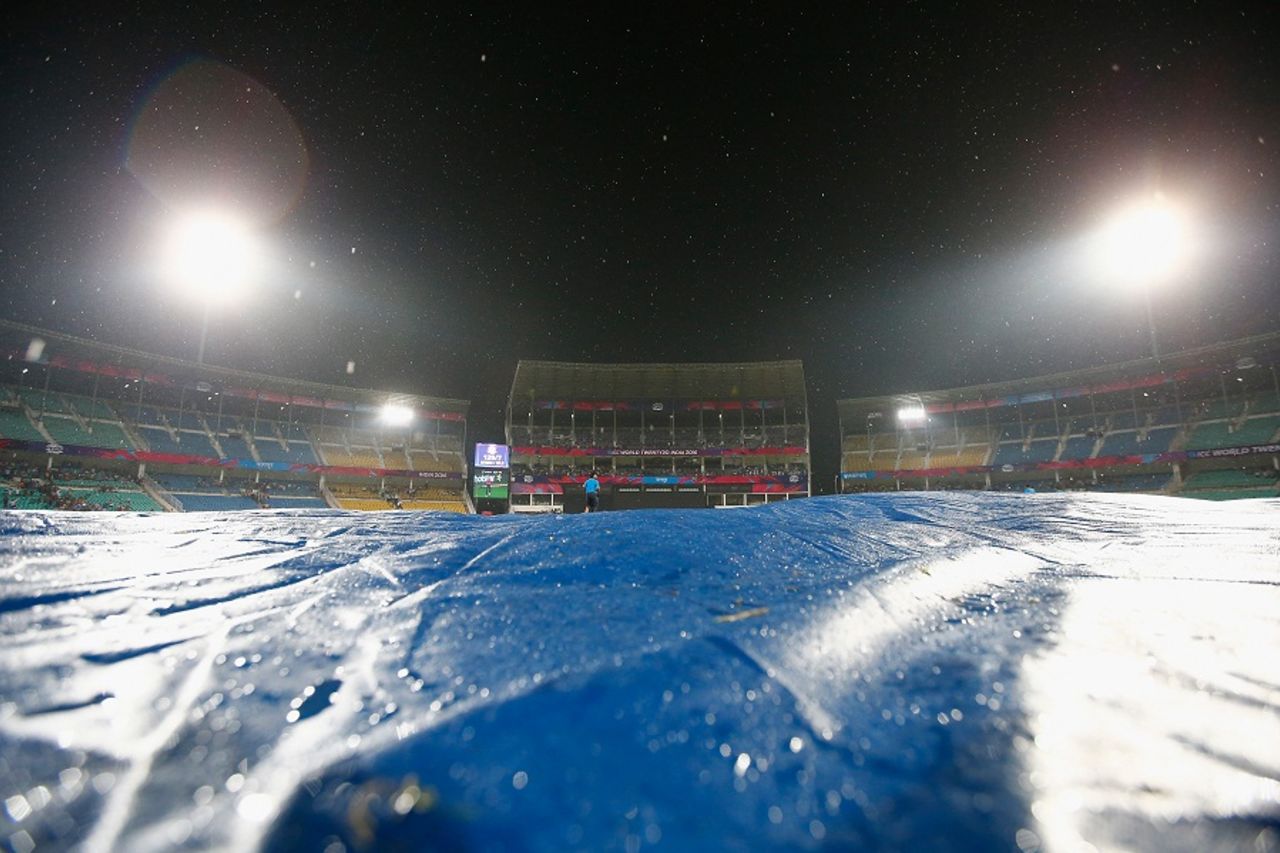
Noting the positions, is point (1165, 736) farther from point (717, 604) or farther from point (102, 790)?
point (102, 790)

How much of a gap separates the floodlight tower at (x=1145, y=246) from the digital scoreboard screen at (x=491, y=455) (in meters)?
29.4

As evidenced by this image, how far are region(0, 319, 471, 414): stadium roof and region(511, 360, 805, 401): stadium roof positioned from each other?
527cm

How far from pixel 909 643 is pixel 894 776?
395mm

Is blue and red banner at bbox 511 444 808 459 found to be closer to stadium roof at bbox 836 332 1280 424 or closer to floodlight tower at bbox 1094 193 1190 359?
stadium roof at bbox 836 332 1280 424

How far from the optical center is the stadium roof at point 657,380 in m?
30.1

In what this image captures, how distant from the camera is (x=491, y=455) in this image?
90.6 feet

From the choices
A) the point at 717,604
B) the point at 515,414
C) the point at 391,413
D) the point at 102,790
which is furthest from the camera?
the point at 515,414

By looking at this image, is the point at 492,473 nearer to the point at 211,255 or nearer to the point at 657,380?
the point at 657,380

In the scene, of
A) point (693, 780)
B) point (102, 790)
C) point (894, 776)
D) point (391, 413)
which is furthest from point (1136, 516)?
point (391, 413)

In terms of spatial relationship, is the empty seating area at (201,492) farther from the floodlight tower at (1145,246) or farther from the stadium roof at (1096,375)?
the floodlight tower at (1145,246)

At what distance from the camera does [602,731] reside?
2.10 ft

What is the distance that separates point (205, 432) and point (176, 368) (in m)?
3.33

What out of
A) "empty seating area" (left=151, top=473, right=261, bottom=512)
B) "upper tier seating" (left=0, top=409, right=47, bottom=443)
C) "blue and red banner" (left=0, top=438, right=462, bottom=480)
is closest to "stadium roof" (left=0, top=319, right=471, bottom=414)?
"upper tier seating" (left=0, top=409, right=47, bottom=443)

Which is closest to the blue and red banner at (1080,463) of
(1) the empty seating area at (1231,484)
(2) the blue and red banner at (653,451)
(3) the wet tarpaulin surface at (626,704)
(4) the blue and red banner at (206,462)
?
(1) the empty seating area at (1231,484)
